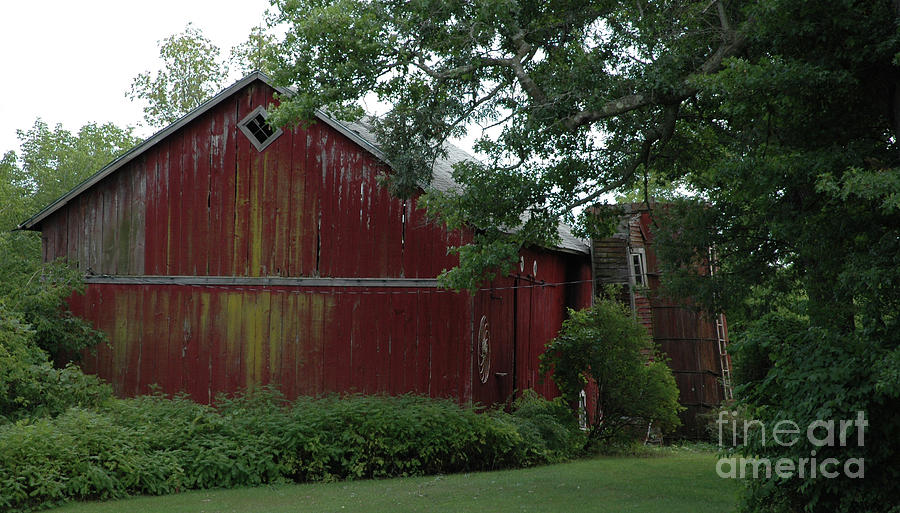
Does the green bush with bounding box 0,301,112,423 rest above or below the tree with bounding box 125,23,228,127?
below

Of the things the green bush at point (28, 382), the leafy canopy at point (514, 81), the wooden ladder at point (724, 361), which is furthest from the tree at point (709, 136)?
the wooden ladder at point (724, 361)

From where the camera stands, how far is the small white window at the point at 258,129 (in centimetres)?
1683

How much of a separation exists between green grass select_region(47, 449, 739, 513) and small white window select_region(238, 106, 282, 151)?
289 inches

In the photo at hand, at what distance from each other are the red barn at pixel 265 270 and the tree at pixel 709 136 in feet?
5.89

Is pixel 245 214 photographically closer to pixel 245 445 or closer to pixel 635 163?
pixel 245 445

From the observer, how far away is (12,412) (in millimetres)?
13117

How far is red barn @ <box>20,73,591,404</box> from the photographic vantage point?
15.9 m

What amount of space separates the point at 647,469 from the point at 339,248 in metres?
6.84

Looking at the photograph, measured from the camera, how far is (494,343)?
16766 millimetres

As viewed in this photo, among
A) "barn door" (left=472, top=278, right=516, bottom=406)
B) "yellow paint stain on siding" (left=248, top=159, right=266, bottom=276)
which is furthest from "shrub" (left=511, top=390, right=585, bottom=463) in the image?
"yellow paint stain on siding" (left=248, top=159, right=266, bottom=276)

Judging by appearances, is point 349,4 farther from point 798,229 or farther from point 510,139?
point 798,229

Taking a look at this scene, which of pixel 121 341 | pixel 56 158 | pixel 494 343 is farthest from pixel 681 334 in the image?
pixel 56 158

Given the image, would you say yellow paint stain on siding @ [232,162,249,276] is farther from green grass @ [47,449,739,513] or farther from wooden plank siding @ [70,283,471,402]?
green grass @ [47,449,739,513]

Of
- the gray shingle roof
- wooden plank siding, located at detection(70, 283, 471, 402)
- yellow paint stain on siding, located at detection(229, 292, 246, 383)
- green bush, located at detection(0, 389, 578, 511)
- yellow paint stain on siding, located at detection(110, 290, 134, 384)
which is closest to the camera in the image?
green bush, located at detection(0, 389, 578, 511)
